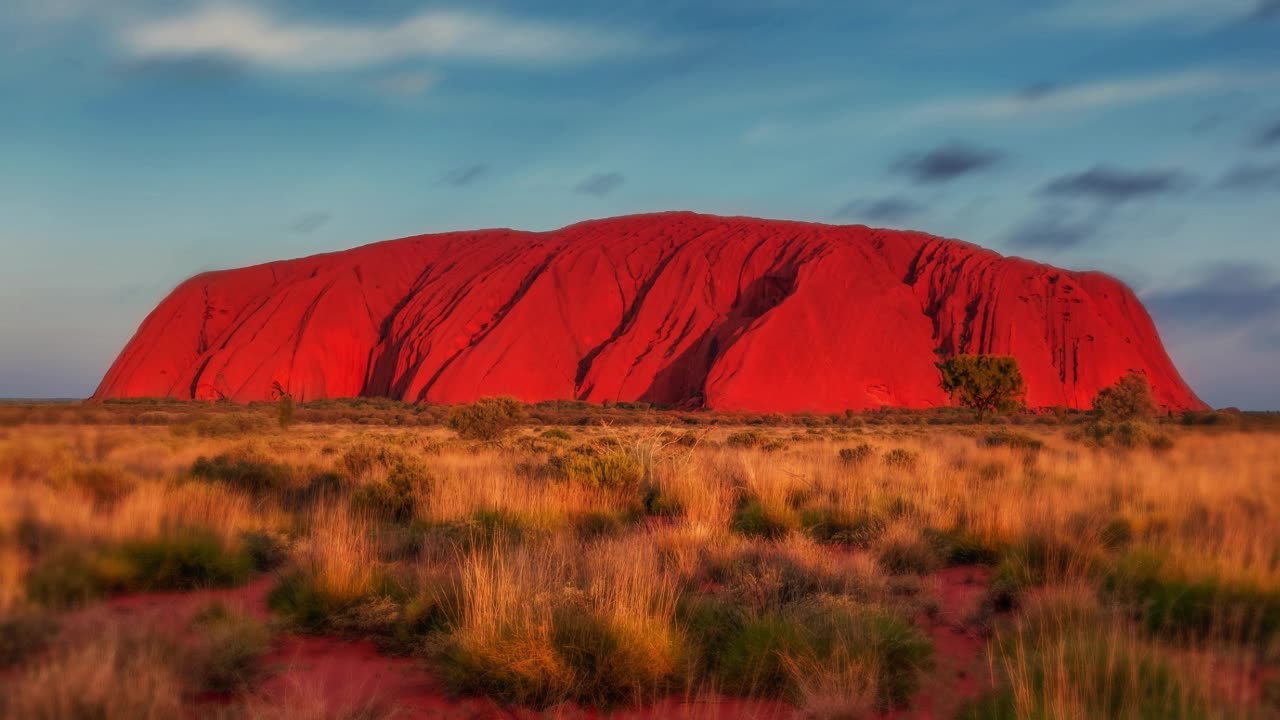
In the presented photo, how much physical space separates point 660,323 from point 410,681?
1902 inches

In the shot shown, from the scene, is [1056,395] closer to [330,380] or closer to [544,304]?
[544,304]


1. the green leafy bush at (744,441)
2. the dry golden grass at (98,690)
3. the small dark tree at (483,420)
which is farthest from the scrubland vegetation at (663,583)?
the small dark tree at (483,420)

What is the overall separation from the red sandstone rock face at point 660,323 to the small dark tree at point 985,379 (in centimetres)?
1069

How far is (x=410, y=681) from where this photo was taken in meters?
4.24

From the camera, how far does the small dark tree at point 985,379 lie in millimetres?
36469

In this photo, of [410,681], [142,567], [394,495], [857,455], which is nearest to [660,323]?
[857,455]

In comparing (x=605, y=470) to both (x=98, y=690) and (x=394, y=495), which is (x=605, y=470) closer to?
(x=394, y=495)

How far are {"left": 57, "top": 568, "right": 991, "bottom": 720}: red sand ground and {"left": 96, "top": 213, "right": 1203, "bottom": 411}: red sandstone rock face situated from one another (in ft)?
131

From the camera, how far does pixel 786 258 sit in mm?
53938

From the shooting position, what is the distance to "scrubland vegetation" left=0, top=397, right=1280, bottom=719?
12.1ft

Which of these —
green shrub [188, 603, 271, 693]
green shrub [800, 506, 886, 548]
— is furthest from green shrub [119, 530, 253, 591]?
green shrub [800, 506, 886, 548]

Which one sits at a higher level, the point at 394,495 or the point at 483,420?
the point at 483,420

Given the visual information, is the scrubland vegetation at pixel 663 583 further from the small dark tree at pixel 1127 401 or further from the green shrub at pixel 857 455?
the small dark tree at pixel 1127 401

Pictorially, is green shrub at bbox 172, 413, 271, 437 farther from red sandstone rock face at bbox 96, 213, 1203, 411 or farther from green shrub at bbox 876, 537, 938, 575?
red sandstone rock face at bbox 96, 213, 1203, 411
